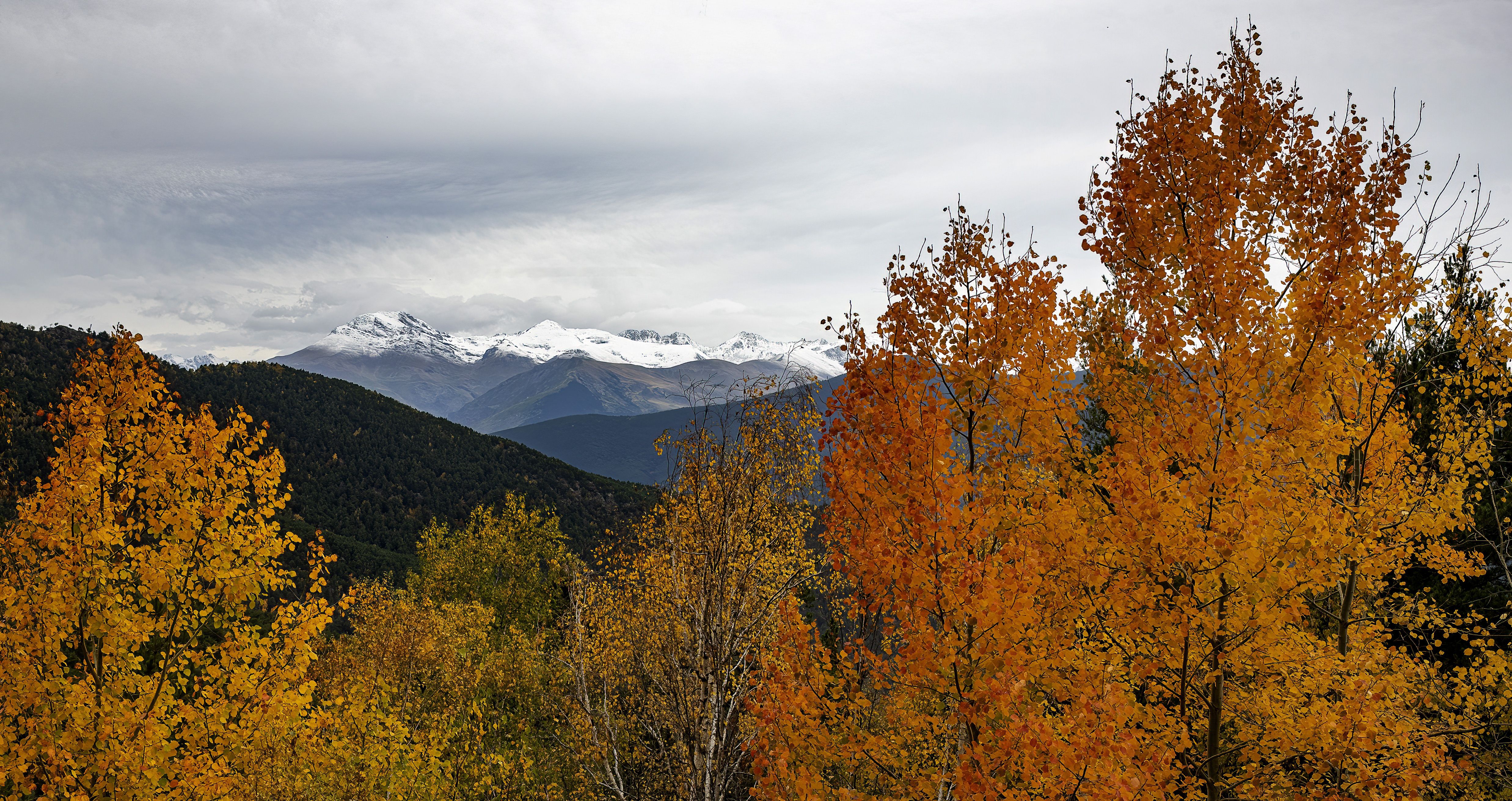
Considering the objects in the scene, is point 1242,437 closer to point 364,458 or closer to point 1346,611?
point 1346,611

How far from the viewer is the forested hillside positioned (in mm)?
76438

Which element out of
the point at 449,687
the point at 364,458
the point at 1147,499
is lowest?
the point at 449,687

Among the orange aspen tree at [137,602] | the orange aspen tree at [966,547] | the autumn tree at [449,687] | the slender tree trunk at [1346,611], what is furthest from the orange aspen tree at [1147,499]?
the orange aspen tree at [137,602]

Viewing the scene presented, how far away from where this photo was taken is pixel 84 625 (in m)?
10.0

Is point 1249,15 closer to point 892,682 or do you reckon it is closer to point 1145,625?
point 1145,625

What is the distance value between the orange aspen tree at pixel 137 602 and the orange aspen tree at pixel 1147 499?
7711 millimetres

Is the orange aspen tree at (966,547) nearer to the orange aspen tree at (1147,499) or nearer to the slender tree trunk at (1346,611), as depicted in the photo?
the orange aspen tree at (1147,499)

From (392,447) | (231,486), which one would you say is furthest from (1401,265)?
(392,447)

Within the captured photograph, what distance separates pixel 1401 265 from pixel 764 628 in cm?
1054

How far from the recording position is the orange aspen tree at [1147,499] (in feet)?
24.0

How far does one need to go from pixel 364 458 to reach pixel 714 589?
358ft

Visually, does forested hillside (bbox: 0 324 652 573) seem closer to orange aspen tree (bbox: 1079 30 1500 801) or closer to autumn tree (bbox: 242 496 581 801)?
autumn tree (bbox: 242 496 581 801)

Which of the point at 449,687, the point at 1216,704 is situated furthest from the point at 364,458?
the point at 1216,704

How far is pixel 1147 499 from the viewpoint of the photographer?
7.37 meters
